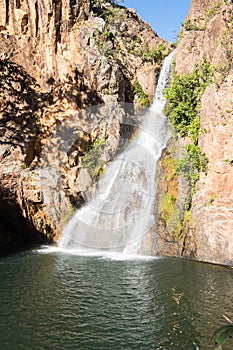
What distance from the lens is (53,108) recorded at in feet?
65.2

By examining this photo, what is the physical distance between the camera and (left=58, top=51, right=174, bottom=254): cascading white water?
16.1m

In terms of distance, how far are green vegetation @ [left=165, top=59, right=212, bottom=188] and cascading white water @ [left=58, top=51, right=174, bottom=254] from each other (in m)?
1.78

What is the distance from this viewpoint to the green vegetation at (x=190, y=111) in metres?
15.2

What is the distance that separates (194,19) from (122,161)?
10.1 metres

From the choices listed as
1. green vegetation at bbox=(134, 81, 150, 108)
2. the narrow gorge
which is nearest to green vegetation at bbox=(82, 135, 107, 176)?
the narrow gorge

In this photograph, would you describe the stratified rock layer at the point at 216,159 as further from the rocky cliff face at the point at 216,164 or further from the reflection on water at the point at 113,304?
the reflection on water at the point at 113,304

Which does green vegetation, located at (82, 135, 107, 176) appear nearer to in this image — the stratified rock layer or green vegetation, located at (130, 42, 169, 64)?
the stratified rock layer

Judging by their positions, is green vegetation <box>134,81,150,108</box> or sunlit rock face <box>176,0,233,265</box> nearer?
sunlit rock face <box>176,0,233,265</box>

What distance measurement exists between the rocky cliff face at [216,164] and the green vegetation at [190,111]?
1.52ft

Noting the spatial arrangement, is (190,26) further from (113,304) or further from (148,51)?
(113,304)

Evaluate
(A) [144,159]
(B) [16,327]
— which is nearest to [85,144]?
(A) [144,159]

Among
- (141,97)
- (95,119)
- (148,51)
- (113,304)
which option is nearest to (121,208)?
(95,119)

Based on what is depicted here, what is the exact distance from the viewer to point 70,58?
20.8 m

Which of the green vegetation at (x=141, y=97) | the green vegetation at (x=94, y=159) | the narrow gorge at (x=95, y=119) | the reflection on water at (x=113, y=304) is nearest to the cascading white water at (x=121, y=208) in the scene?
the narrow gorge at (x=95, y=119)
